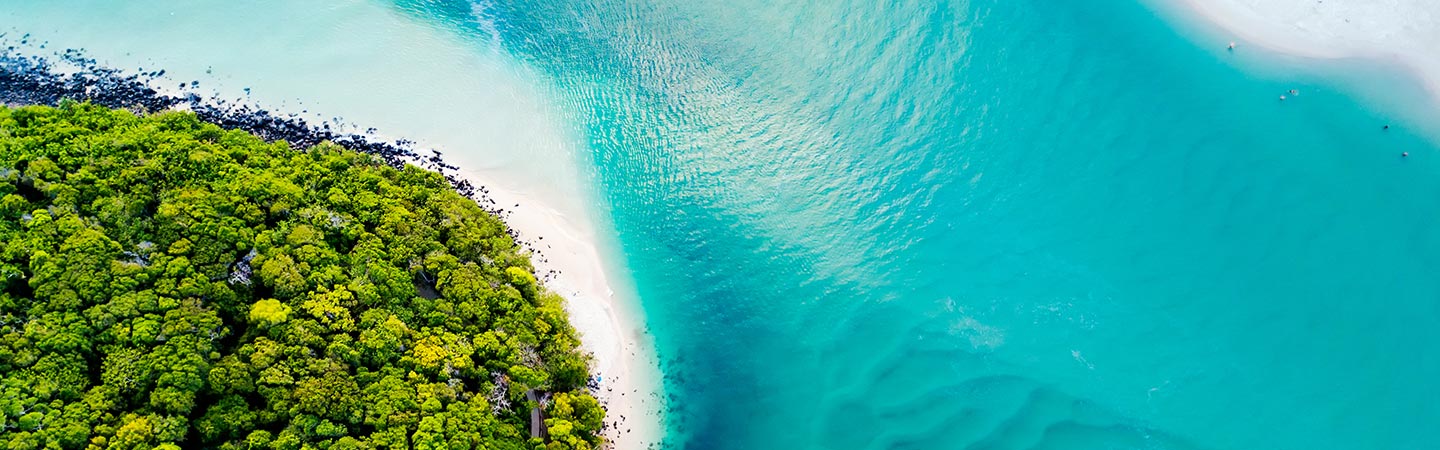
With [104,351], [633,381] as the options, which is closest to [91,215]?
[104,351]

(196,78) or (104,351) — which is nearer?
(104,351)

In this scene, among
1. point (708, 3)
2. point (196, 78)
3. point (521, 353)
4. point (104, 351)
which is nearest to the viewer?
point (104, 351)

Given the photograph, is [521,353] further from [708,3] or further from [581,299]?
[708,3]

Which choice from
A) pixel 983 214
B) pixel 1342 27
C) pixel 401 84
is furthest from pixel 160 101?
pixel 1342 27

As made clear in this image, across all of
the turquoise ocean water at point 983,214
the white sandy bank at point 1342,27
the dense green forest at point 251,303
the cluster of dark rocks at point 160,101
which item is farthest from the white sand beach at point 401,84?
the white sandy bank at point 1342,27

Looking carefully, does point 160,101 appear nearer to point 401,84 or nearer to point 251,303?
point 401,84

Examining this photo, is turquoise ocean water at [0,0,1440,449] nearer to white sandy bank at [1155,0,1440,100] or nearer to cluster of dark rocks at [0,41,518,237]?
white sandy bank at [1155,0,1440,100]

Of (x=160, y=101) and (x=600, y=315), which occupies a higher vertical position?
(x=600, y=315)
